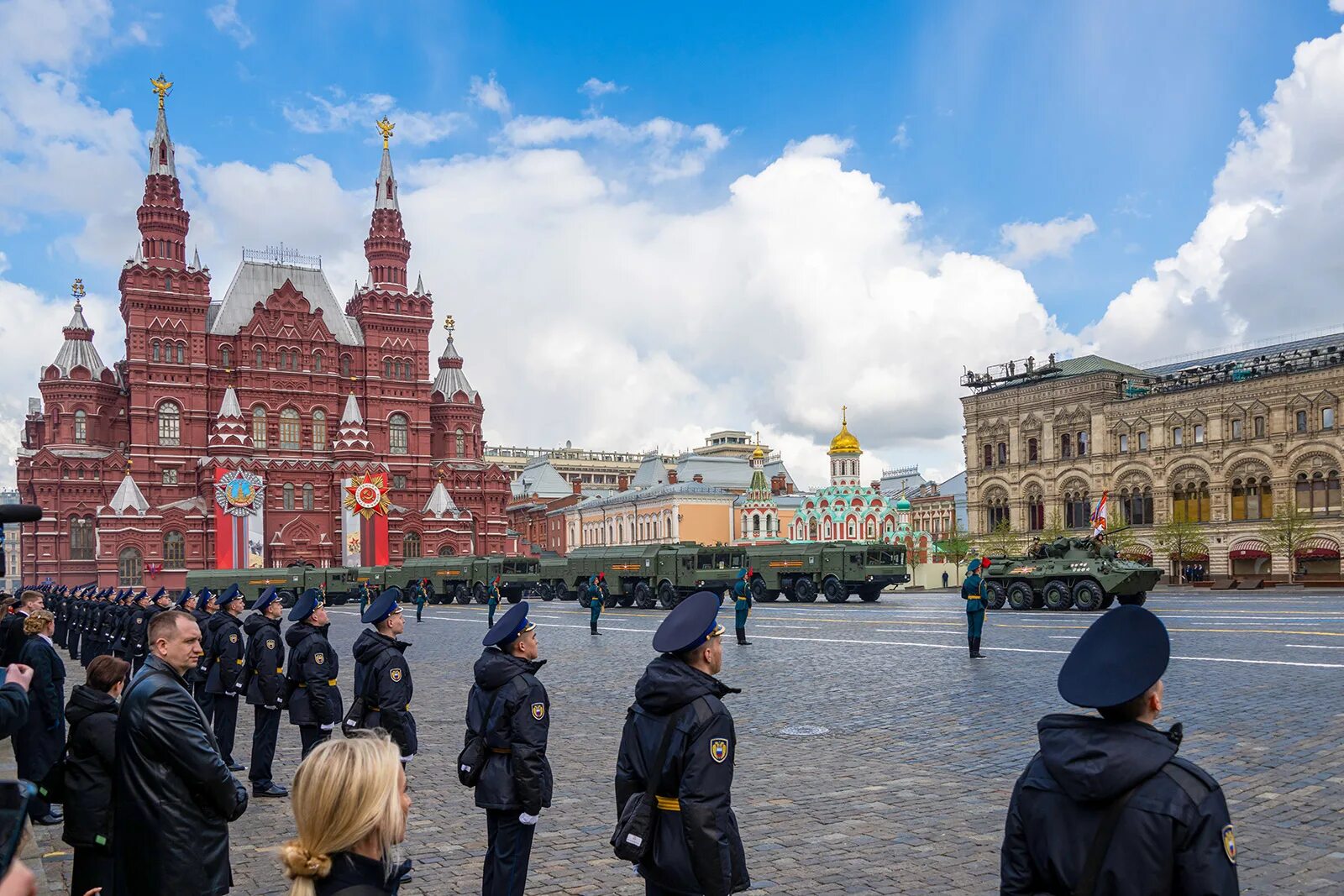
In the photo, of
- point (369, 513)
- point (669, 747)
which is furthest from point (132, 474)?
point (669, 747)

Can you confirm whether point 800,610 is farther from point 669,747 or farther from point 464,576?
point 669,747

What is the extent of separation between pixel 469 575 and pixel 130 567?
74.1ft

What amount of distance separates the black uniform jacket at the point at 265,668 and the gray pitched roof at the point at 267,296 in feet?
208

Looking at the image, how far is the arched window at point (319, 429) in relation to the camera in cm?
6950

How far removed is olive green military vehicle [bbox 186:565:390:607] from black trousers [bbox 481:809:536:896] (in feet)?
159

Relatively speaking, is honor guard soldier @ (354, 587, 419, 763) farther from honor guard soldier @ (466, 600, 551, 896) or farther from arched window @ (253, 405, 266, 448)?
arched window @ (253, 405, 266, 448)

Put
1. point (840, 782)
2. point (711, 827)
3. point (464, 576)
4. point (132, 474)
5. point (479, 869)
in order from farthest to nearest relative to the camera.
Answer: point (132, 474)
point (464, 576)
point (840, 782)
point (479, 869)
point (711, 827)

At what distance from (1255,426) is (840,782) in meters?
53.7

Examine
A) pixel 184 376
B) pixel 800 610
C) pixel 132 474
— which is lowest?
pixel 800 610

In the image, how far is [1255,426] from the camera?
54406 millimetres

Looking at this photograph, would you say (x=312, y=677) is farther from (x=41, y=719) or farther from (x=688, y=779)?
(x=688, y=779)

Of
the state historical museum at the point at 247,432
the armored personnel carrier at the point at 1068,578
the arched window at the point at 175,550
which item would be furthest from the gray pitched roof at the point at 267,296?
the armored personnel carrier at the point at 1068,578

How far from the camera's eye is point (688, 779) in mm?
4195

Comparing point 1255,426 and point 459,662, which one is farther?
point 1255,426
